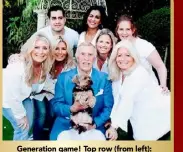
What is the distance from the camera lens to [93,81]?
4078mm

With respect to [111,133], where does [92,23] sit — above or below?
above

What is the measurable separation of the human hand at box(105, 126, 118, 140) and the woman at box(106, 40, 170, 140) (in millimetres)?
40

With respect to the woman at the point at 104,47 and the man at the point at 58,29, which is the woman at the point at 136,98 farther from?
the man at the point at 58,29

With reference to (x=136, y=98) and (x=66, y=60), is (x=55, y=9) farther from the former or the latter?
(x=136, y=98)

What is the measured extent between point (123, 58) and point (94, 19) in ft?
1.47

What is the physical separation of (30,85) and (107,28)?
879 millimetres

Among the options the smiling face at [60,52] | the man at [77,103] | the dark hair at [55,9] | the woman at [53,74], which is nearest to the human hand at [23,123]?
the woman at [53,74]

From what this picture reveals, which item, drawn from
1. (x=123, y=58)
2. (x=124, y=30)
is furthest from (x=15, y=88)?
(x=124, y=30)

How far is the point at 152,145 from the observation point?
4090 mm

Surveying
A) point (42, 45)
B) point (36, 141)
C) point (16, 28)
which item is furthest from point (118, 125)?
point (16, 28)

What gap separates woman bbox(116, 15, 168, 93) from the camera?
13.4 feet

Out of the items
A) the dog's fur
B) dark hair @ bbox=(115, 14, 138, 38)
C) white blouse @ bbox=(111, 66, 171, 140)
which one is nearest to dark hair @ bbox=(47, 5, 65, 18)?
dark hair @ bbox=(115, 14, 138, 38)

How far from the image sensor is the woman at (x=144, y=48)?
13.4ft

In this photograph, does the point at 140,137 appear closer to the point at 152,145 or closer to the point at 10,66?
the point at 152,145
